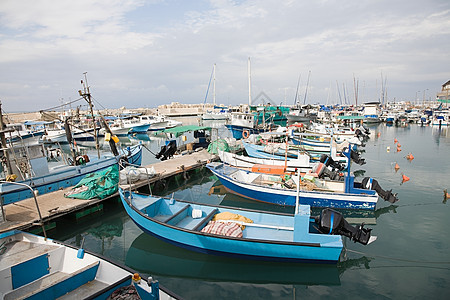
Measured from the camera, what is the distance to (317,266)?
8.09 meters

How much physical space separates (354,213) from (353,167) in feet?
33.2

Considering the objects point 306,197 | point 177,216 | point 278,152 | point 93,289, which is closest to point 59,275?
point 93,289

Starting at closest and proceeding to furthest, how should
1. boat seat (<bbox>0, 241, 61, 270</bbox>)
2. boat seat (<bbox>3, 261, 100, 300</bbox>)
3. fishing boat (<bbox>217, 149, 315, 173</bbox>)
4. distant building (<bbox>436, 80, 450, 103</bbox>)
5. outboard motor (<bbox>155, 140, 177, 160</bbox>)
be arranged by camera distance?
boat seat (<bbox>3, 261, 100, 300</bbox>) → boat seat (<bbox>0, 241, 61, 270</bbox>) → fishing boat (<bbox>217, 149, 315, 173</bbox>) → outboard motor (<bbox>155, 140, 177, 160</bbox>) → distant building (<bbox>436, 80, 450, 103</bbox>)

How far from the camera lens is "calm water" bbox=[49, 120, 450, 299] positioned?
729 cm

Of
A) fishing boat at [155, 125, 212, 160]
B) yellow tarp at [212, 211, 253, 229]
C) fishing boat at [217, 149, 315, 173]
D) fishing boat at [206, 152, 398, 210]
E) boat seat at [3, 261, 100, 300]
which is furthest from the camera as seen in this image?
fishing boat at [155, 125, 212, 160]

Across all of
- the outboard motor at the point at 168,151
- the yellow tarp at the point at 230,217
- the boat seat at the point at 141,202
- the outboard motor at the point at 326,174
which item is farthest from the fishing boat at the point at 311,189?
the outboard motor at the point at 168,151

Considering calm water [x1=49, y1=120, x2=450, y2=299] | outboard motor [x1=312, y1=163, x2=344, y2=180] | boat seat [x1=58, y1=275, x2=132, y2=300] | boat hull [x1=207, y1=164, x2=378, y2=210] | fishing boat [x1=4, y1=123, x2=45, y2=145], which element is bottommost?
calm water [x1=49, y1=120, x2=450, y2=299]

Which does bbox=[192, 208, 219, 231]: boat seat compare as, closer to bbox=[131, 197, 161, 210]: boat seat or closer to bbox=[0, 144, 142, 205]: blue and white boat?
bbox=[131, 197, 161, 210]: boat seat

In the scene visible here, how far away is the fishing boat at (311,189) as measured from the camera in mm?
11727

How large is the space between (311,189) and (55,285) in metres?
10.6

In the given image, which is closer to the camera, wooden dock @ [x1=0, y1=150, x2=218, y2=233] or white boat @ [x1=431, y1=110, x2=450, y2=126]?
wooden dock @ [x1=0, y1=150, x2=218, y2=233]

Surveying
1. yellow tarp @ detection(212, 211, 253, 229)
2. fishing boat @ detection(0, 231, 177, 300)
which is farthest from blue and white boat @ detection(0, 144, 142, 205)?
yellow tarp @ detection(212, 211, 253, 229)

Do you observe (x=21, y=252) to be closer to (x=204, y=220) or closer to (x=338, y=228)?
(x=204, y=220)

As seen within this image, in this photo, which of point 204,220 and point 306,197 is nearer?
point 204,220
